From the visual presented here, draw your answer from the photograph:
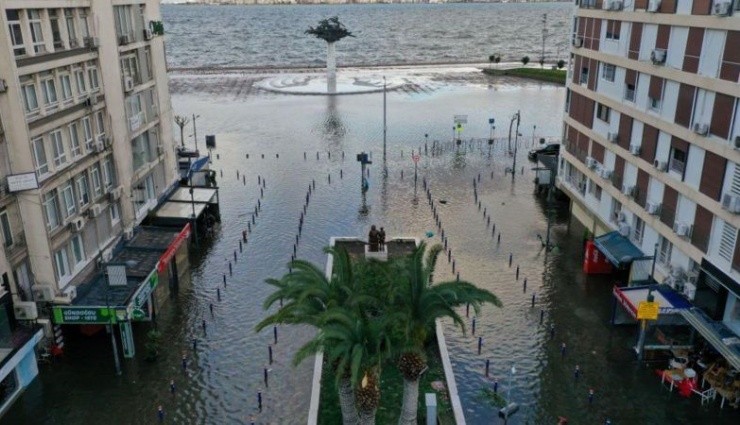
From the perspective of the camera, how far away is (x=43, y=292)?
30906mm

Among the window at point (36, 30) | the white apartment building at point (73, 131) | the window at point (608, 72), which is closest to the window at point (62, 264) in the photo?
the white apartment building at point (73, 131)

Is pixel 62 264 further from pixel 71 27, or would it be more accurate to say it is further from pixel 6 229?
pixel 71 27

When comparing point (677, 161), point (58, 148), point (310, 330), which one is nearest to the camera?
point (58, 148)

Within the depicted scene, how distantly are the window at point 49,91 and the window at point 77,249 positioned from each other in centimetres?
771

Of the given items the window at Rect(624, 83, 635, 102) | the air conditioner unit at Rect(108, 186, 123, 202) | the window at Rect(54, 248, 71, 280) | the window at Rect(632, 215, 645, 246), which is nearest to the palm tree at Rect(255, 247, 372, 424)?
the window at Rect(54, 248, 71, 280)

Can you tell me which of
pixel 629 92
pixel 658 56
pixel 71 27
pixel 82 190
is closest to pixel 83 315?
pixel 82 190

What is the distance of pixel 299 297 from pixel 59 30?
22144mm

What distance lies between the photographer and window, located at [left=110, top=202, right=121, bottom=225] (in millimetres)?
39281

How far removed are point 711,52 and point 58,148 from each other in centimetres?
3470

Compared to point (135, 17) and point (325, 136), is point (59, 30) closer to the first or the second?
point (135, 17)

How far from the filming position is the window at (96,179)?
36.6 meters

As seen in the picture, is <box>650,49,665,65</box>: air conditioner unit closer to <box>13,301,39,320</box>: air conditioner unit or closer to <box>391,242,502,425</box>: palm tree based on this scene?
<box>391,242,502,425</box>: palm tree

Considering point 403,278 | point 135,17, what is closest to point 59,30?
point 135,17

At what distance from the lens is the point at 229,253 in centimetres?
4703
